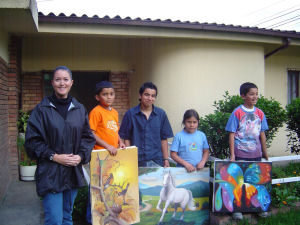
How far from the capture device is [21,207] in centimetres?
448

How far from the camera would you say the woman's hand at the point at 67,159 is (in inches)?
94.4

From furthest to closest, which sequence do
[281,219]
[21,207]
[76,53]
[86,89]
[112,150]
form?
1. [86,89]
2. [76,53]
3. [21,207]
4. [281,219]
5. [112,150]

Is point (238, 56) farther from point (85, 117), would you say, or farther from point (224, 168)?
point (85, 117)

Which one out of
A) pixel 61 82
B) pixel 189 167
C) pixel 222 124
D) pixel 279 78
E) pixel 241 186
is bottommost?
pixel 241 186

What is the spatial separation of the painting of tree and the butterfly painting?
975mm

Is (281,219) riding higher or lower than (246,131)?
lower

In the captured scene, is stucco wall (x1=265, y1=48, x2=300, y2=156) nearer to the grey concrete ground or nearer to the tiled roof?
the tiled roof

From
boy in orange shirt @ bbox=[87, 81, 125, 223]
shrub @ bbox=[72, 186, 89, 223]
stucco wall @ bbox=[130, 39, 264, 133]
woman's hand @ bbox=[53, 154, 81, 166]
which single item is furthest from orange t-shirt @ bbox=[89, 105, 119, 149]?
stucco wall @ bbox=[130, 39, 264, 133]

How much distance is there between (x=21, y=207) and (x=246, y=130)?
11.4 feet

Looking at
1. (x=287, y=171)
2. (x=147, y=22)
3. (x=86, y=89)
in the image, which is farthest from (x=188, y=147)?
Result: (x=86, y=89)

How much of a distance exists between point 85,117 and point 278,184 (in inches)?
123

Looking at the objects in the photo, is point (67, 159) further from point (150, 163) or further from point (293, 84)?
point (293, 84)

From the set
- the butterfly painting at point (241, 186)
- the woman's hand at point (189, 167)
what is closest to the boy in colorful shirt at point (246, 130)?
the butterfly painting at point (241, 186)

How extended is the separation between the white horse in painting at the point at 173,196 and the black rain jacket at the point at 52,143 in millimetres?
1143
